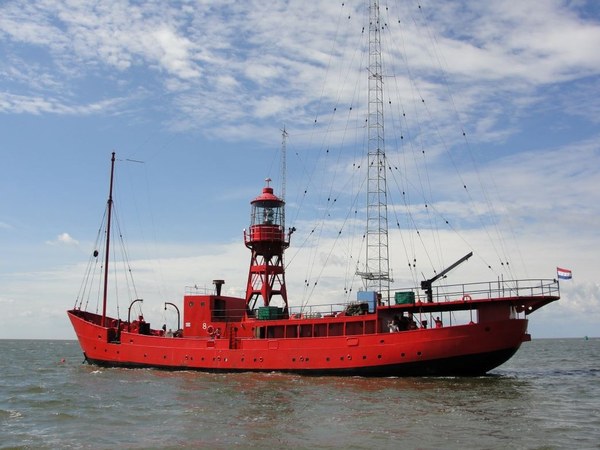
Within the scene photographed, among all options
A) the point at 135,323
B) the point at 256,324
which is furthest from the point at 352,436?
the point at 135,323

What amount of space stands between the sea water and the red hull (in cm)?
101

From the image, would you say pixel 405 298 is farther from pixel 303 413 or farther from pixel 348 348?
pixel 303 413

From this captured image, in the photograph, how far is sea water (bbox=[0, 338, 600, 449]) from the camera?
17906mm

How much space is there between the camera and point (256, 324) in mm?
37250

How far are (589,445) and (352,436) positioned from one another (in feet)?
22.9

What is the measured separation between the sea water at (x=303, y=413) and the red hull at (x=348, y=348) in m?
1.01

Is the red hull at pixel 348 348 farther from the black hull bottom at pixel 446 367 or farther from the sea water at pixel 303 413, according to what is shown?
the sea water at pixel 303 413

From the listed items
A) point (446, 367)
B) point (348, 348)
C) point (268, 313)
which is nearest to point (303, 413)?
point (348, 348)

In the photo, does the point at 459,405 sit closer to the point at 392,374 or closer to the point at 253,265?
the point at 392,374

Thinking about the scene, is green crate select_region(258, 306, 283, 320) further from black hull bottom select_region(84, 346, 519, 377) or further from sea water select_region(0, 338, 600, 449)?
black hull bottom select_region(84, 346, 519, 377)

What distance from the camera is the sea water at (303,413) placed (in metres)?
17.9

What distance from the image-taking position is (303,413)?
72.8ft

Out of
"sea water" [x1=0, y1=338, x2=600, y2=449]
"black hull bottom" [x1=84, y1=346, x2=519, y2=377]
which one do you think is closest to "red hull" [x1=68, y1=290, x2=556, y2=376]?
"black hull bottom" [x1=84, y1=346, x2=519, y2=377]

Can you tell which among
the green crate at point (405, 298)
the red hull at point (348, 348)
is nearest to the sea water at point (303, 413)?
the red hull at point (348, 348)
